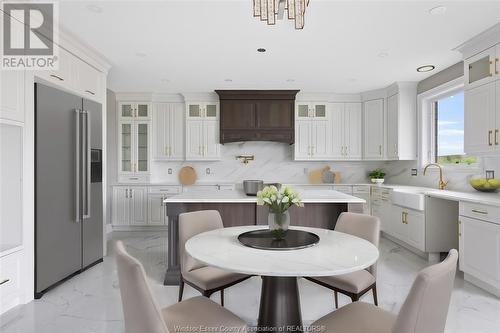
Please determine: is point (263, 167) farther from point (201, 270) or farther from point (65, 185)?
point (201, 270)

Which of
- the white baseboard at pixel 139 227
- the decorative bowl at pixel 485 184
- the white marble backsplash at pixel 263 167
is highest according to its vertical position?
the white marble backsplash at pixel 263 167

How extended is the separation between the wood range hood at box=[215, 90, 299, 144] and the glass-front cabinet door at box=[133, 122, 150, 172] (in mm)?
1405

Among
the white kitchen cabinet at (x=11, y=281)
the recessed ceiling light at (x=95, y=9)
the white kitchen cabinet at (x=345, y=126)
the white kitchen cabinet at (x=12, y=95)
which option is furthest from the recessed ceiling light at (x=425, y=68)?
the white kitchen cabinet at (x=11, y=281)

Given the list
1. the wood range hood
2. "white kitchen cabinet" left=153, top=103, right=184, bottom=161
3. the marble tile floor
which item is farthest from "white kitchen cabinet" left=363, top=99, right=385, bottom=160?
"white kitchen cabinet" left=153, top=103, right=184, bottom=161

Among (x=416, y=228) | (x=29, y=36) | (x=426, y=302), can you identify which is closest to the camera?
(x=426, y=302)

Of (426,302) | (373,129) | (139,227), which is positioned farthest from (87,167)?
(373,129)

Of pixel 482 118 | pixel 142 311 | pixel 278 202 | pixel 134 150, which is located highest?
pixel 482 118

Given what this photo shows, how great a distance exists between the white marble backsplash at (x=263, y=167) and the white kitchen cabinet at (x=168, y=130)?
0.32 metres

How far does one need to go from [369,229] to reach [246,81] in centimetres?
320

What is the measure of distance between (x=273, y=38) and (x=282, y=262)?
2446 millimetres

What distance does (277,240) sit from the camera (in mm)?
1725

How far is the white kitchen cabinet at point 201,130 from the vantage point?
17.6 ft

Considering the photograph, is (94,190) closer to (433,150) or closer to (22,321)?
(22,321)

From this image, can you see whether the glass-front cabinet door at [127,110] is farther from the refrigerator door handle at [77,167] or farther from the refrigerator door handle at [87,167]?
the refrigerator door handle at [77,167]
